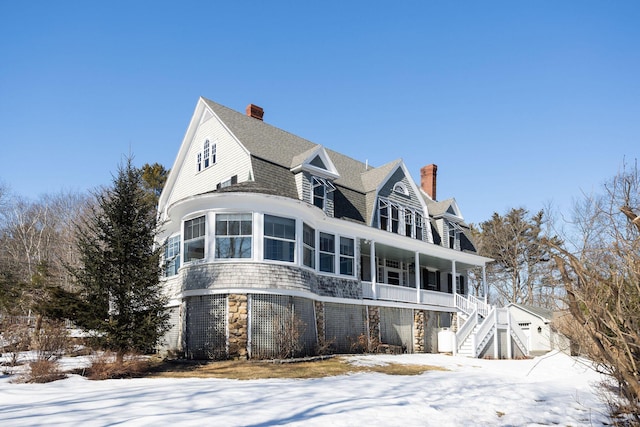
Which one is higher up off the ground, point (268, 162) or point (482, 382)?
point (268, 162)

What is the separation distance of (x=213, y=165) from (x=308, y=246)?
577 cm

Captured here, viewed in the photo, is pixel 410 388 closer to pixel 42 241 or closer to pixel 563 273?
pixel 563 273

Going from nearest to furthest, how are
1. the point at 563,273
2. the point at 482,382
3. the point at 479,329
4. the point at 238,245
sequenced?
the point at 563,273 → the point at 482,382 → the point at 238,245 → the point at 479,329

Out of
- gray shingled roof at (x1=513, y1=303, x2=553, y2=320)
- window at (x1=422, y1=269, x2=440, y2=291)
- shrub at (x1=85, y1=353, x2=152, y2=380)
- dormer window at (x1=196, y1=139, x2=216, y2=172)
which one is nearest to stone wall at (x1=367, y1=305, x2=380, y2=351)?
window at (x1=422, y1=269, x2=440, y2=291)

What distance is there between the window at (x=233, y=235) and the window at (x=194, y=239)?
2.29 feet

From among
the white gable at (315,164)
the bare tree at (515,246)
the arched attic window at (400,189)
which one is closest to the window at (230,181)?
the white gable at (315,164)

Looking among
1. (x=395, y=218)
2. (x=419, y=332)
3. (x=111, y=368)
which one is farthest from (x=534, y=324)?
(x=111, y=368)

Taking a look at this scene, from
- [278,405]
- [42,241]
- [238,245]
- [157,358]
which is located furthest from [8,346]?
[42,241]

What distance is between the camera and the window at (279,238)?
1727cm

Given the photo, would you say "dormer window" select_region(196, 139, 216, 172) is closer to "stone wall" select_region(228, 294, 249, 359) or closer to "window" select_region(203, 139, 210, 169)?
"window" select_region(203, 139, 210, 169)

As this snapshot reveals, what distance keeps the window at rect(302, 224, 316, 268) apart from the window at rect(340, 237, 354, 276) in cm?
190

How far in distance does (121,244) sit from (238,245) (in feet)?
12.6

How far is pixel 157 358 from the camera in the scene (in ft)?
59.5

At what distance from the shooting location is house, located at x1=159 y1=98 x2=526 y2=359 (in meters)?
16.6
